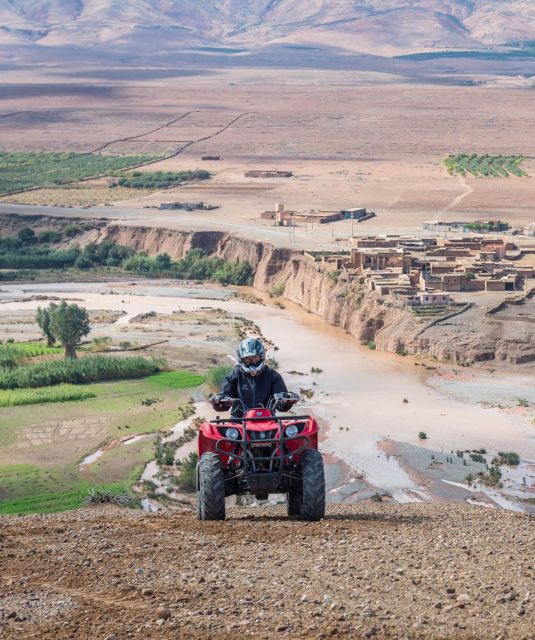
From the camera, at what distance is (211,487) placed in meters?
15.3

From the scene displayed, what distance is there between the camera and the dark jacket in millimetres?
15891

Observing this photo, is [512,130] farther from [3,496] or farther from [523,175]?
[3,496]

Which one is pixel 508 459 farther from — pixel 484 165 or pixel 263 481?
pixel 484 165

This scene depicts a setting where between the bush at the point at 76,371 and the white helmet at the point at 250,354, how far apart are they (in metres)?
33.4

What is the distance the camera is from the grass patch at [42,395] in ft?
149

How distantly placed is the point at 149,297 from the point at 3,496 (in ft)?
133

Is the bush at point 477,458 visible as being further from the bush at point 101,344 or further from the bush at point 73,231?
the bush at point 73,231

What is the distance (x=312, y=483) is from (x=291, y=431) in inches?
21.8

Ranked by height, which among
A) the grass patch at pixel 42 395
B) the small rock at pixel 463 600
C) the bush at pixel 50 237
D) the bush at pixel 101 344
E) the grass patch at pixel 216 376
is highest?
the small rock at pixel 463 600

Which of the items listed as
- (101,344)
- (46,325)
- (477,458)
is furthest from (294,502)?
(101,344)

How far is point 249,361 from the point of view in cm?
1566

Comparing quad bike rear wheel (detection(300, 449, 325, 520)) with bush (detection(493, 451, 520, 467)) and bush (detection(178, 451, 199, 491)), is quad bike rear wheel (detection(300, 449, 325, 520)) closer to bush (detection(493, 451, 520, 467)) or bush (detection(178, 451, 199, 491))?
bush (detection(178, 451, 199, 491))

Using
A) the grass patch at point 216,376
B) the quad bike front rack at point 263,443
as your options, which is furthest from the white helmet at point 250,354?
the grass patch at point 216,376

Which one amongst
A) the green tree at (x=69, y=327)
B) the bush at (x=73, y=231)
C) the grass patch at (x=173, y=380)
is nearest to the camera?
the grass patch at (x=173, y=380)
